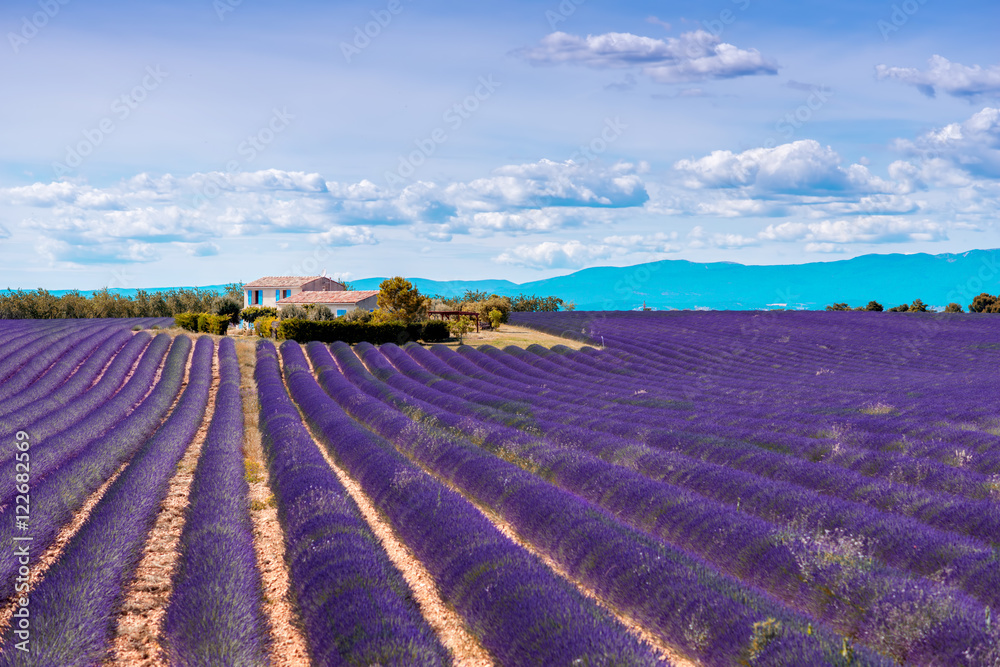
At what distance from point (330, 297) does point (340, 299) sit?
167cm

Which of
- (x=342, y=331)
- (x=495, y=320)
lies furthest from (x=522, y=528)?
(x=495, y=320)

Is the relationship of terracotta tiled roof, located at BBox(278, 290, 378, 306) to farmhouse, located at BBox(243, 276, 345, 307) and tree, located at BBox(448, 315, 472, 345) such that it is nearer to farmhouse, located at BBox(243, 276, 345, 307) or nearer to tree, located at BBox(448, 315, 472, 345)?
farmhouse, located at BBox(243, 276, 345, 307)

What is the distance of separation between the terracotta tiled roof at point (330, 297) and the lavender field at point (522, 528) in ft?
132

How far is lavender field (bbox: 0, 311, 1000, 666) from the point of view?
4266 millimetres

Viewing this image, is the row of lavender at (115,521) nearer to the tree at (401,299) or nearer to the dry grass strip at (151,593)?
the dry grass strip at (151,593)

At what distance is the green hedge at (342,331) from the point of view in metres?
31.2

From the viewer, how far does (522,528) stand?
696 centimetres

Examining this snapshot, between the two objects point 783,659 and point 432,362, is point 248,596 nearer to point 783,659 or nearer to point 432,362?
point 783,659

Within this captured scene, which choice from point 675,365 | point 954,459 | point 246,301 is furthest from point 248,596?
point 246,301

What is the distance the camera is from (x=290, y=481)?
8062mm

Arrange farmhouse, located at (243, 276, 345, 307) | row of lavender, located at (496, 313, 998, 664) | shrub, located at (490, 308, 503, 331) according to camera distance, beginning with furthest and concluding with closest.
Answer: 1. farmhouse, located at (243, 276, 345, 307)
2. shrub, located at (490, 308, 503, 331)
3. row of lavender, located at (496, 313, 998, 664)

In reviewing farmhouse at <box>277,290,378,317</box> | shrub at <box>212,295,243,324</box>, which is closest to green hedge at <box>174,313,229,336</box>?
shrub at <box>212,295,243,324</box>

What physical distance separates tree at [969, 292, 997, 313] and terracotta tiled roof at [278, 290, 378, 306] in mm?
55987

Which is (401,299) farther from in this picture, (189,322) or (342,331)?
(189,322)
